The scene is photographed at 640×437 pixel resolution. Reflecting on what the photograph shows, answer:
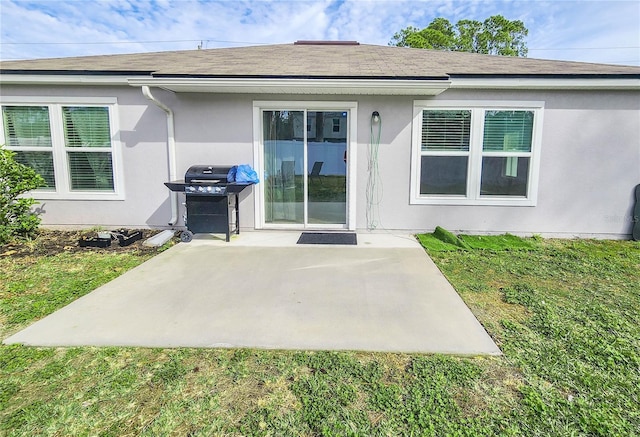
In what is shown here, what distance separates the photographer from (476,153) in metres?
6.39

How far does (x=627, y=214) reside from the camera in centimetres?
644

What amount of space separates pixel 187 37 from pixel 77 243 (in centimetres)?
2393

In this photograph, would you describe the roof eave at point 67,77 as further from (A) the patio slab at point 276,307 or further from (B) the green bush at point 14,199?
(A) the patio slab at point 276,307

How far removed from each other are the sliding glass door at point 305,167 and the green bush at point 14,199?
394cm

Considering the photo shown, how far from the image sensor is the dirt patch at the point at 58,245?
5445 millimetres

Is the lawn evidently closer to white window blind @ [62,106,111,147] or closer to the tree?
white window blind @ [62,106,111,147]

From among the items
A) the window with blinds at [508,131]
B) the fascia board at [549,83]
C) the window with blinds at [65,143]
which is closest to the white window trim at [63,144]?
the window with blinds at [65,143]

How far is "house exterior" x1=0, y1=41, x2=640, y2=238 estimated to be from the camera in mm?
6246

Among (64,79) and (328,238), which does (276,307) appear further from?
(64,79)

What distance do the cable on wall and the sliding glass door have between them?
46 centimetres

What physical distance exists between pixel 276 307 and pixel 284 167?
3.70 m

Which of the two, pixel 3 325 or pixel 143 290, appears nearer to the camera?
pixel 3 325

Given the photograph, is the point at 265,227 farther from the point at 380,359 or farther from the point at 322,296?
the point at 380,359

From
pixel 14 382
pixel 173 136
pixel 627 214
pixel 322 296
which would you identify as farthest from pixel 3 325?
pixel 627 214
